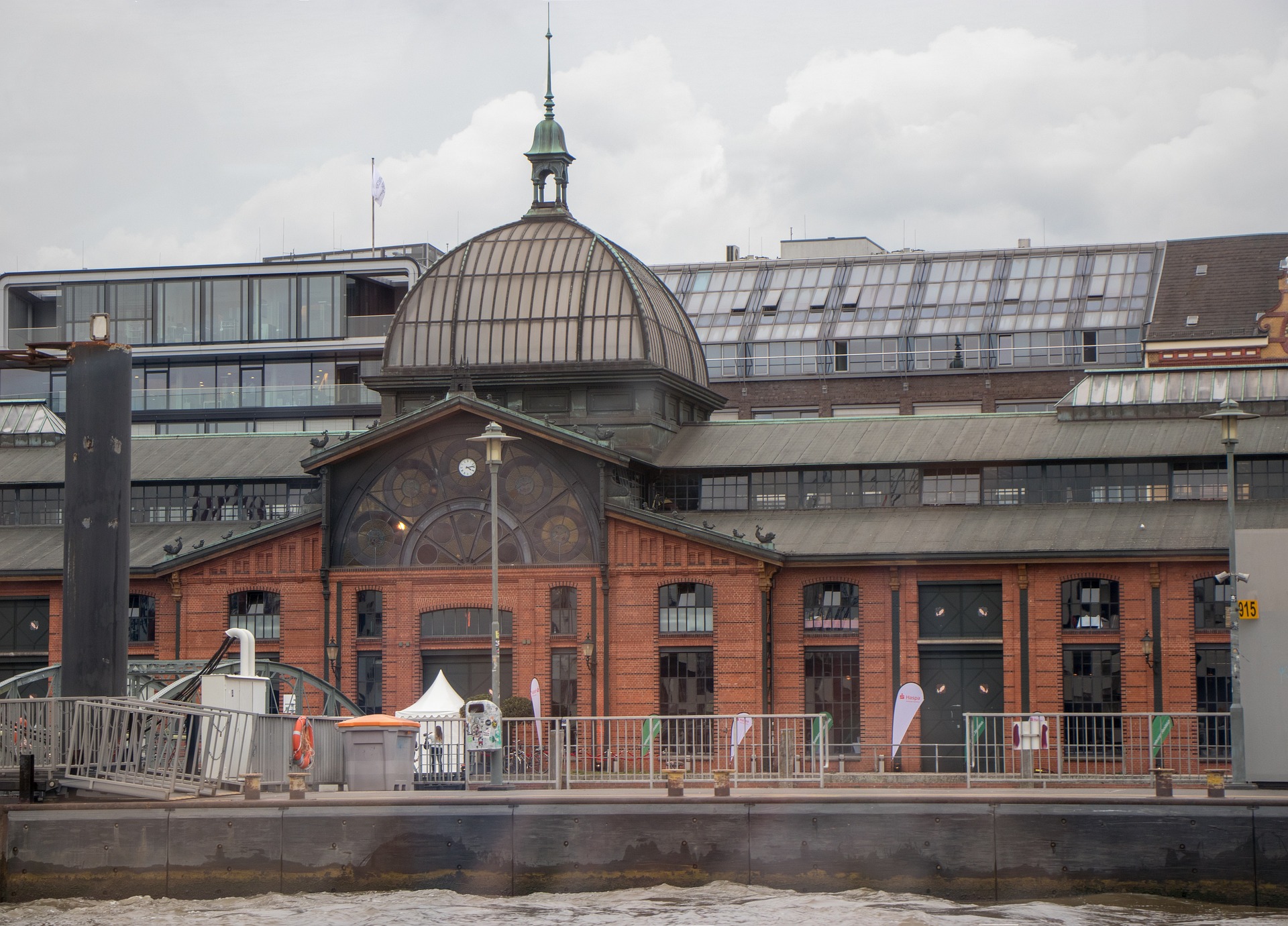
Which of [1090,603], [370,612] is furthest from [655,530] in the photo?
[1090,603]

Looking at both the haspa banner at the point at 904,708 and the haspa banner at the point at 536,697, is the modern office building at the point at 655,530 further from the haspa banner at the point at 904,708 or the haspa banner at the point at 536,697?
the haspa banner at the point at 904,708

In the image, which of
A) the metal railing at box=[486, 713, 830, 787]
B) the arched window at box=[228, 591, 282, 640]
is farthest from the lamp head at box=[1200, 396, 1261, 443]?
the arched window at box=[228, 591, 282, 640]

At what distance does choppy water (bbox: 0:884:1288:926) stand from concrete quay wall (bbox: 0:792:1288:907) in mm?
275

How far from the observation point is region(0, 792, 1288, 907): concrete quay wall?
28953mm

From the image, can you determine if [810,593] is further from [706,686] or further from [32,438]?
[32,438]

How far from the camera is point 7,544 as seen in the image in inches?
2285

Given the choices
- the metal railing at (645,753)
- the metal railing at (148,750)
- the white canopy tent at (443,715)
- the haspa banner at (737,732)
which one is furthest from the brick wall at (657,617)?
the metal railing at (148,750)

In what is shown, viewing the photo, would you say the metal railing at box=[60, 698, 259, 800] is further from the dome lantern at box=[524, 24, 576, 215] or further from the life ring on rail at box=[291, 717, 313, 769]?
the dome lantern at box=[524, 24, 576, 215]

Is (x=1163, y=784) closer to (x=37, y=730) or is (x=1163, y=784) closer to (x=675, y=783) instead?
(x=675, y=783)

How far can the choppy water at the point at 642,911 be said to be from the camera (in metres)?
27.8

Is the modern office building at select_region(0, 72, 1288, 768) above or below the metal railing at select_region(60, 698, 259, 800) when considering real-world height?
above

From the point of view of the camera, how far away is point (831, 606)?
52188 mm

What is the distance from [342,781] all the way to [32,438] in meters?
32.4

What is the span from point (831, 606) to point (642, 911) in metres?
24.3
